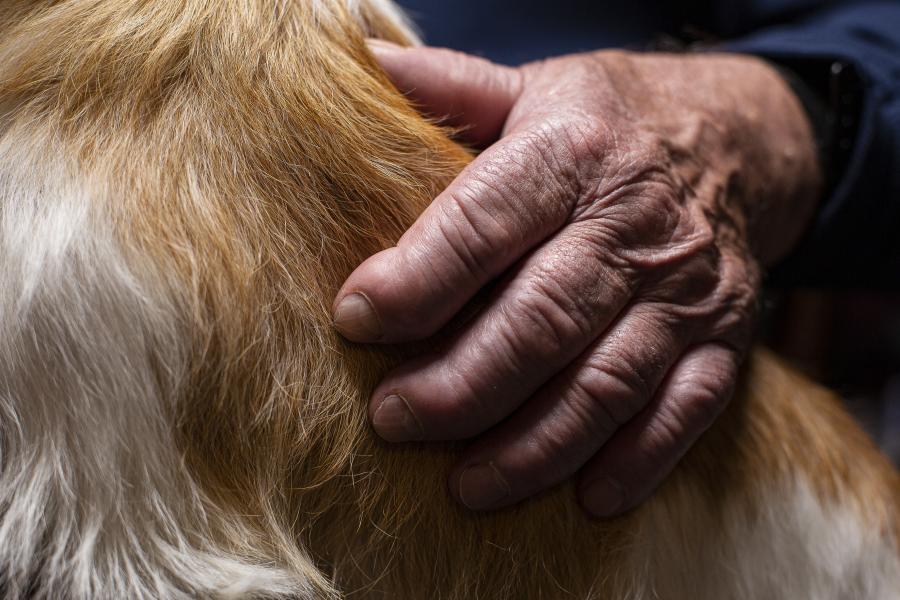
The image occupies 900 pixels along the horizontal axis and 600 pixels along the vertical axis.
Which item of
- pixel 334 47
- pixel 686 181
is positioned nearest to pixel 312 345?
pixel 334 47

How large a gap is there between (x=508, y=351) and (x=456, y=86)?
27cm

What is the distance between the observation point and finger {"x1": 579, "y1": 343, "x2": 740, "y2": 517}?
2.17 ft

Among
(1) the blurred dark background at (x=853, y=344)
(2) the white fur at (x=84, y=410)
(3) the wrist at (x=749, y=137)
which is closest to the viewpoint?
(2) the white fur at (x=84, y=410)

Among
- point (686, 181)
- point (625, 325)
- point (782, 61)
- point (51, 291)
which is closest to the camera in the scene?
point (51, 291)

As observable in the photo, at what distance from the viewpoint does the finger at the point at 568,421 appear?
24.3 inches

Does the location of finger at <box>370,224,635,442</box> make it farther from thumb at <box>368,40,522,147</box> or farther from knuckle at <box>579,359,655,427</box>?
thumb at <box>368,40,522,147</box>

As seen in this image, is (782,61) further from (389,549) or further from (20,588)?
(20,588)

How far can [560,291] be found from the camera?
2.05 ft

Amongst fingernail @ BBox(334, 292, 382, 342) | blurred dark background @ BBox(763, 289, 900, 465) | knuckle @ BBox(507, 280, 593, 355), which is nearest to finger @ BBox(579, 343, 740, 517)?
knuckle @ BBox(507, 280, 593, 355)

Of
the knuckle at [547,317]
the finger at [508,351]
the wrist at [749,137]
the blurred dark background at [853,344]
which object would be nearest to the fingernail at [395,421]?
the finger at [508,351]

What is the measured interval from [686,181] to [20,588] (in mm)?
668

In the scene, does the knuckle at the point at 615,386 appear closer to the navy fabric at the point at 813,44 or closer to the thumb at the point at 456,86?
the thumb at the point at 456,86

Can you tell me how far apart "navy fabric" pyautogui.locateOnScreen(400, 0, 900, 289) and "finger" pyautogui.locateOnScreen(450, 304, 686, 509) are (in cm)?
65

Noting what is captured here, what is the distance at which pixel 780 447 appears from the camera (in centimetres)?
77
